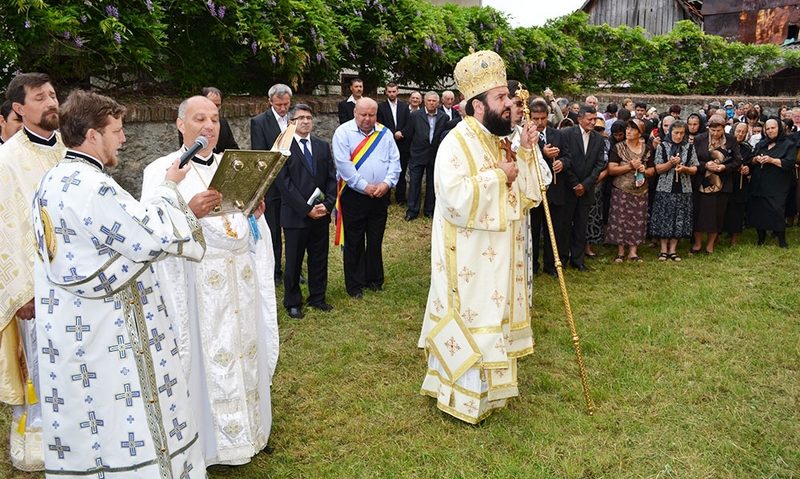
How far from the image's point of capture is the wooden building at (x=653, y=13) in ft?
92.0

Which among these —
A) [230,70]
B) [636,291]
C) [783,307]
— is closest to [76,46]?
[230,70]

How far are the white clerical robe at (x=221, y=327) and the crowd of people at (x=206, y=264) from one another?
0.01 m

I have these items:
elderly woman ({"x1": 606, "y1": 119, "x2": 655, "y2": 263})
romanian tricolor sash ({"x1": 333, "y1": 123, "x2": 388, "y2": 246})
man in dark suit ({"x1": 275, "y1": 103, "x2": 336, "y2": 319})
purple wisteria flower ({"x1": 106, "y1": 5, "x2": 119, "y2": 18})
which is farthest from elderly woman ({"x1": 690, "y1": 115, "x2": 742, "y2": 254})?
purple wisteria flower ({"x1": 106, "y1": 5, "x2": 119, "y2": 18})

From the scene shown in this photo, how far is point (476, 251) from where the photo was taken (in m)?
4.25

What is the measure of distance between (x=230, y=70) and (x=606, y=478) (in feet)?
26.5

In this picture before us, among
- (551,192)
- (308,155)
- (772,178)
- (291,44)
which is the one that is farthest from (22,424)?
(772,178)

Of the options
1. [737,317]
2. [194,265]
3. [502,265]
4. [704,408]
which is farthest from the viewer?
[737,317]

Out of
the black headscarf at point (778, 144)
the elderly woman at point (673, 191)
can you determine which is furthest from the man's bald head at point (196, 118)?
the black headscarf at point (778, 144)

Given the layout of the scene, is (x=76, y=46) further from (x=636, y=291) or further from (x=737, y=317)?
(x=737, y=317)

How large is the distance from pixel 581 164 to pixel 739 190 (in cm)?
287

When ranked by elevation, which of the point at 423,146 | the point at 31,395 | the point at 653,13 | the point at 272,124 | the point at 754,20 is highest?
the point at 653,13

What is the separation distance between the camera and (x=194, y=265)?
356cm

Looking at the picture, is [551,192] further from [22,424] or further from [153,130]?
[22,424]

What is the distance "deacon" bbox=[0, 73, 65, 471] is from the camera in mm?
3678
